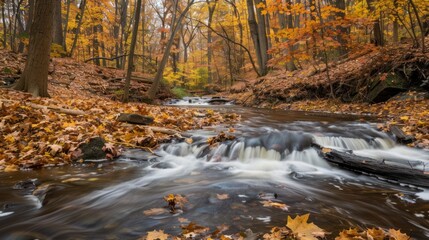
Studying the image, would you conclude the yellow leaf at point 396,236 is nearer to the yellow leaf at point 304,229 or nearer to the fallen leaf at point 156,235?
the yellow leaf at point 304,229

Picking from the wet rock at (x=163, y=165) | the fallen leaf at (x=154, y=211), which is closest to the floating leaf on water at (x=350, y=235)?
the fallen leaf at (x=154, y=211)

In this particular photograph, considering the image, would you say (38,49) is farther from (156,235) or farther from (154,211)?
(156,235)

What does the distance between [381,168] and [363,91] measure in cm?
749

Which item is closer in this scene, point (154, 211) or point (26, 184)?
point (154, 211)

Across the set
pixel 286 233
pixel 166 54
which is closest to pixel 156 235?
pixel 286 233

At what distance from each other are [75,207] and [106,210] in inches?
13.2

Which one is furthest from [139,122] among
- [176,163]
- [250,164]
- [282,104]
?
[282,104]

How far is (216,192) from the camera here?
342cm

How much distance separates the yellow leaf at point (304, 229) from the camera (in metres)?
2.16

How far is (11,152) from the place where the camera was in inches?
187

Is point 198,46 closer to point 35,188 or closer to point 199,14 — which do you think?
point 199,14

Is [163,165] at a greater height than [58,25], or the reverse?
[58,25]

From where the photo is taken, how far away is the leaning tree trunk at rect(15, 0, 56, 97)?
26.1ft

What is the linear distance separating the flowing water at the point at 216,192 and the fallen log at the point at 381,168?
0.11 meters
